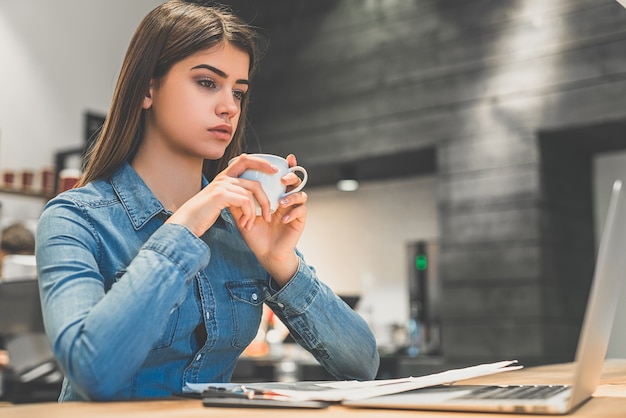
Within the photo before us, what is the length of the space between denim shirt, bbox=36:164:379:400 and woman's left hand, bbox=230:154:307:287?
3 centimetres

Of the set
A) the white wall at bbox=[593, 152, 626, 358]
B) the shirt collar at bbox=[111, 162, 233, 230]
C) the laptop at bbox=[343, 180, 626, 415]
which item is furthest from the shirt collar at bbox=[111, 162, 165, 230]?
the white wall at bbox=[593, 152, 626, 358]

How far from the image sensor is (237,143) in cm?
145

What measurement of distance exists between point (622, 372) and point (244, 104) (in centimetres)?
88

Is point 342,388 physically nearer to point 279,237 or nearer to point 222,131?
point 279,237

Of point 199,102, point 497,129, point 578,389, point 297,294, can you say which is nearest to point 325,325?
point 297,294

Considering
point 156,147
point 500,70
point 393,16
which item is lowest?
point 156,147

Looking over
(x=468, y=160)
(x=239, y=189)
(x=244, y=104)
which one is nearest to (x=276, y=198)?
(x=239, y=189)

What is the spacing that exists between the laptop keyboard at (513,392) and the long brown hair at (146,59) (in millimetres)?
703

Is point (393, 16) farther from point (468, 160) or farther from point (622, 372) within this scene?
point (622, 372)

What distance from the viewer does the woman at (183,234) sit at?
986mm

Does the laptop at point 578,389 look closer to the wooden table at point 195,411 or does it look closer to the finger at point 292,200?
the wooden table at point 195,411

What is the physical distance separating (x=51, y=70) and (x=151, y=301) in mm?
4347

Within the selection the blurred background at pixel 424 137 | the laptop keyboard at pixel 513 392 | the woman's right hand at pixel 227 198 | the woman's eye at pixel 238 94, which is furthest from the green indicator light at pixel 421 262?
the laptop keyboard at pixel 513 392

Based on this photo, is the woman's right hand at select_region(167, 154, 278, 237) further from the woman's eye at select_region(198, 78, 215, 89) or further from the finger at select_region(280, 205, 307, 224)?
the woman's eye at select_region(198, 78, 215, 89)
